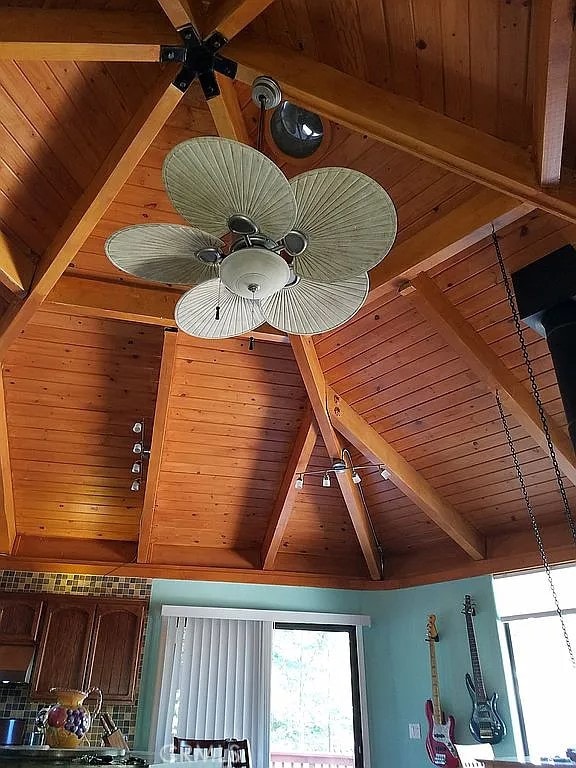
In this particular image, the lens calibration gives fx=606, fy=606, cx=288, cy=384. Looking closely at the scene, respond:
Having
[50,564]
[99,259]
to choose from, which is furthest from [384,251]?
[50,564]

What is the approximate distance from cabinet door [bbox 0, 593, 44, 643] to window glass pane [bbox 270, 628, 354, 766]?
2100 millimetres

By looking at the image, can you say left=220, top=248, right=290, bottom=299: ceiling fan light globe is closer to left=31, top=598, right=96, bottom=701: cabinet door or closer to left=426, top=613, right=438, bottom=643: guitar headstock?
left=31, top=598, right=96, bottom=701: cabinet door

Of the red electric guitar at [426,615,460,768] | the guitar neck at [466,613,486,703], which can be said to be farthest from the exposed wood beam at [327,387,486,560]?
the red electric guitar at [426,615,460,768]

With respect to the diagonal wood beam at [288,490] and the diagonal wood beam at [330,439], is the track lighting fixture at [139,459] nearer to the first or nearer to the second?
the diagonal wood beam at [288,490]

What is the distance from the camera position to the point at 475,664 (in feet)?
15.9

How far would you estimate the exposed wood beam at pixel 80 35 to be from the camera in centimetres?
224

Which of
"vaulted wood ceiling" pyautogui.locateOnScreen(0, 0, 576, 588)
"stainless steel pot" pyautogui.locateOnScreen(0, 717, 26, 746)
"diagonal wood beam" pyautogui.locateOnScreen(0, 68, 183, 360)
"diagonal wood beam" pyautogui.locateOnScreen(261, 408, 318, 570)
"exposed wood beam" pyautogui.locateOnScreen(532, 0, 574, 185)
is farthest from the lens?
"diagonal wood beam" pyautogui.locateOnScreen(261, 408, 318, 570)

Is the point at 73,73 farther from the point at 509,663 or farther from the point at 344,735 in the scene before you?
the point at 344,735

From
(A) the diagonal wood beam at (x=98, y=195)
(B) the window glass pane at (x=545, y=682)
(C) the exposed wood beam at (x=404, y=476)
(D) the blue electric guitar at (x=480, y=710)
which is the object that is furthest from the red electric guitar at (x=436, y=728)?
(A) the diagonal wood beam at (x=98, y=195)

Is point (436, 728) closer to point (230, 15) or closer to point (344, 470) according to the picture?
point (344, 470)

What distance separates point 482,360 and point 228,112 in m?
2.04

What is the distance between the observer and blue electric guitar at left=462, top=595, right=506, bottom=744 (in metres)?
4.52

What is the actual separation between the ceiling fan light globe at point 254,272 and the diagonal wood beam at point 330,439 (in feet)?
6.88

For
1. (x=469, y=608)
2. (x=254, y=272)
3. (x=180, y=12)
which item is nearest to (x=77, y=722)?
(x=254, y=272)
